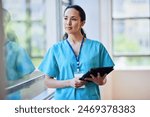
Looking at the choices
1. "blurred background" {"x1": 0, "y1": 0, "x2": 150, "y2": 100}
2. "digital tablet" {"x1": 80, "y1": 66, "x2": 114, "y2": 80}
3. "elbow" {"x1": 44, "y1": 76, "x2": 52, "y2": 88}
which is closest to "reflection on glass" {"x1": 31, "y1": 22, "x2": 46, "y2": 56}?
"blurred background" {"x1": 0, "y1": 0, "x2": 150, "y2": 100}

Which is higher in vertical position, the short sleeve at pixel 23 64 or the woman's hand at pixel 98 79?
the short sleeve at pixel 23 64

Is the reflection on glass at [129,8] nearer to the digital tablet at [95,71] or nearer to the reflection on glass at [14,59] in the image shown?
the digital tablet at [95,71]

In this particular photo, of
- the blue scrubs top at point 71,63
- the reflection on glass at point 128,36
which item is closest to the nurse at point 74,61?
the blue scrubs top at point 71,63

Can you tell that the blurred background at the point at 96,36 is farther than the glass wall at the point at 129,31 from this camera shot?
No

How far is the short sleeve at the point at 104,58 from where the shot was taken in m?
1.52

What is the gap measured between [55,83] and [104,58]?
310 millimetres

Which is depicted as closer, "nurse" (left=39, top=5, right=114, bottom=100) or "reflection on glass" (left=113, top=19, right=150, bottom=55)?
"nurse" (left=39, top=5, right=114, bottom=100)

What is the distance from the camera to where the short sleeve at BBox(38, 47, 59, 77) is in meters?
1.50

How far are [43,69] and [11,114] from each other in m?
0.31

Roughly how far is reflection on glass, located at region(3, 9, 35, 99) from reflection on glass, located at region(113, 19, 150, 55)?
54 centimetres

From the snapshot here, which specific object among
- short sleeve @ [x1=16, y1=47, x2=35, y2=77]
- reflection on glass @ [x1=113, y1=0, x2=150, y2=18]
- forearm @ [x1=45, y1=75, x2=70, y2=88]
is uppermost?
reflection on glass @ [x1=113, y1=0, x2=150, y2=18]

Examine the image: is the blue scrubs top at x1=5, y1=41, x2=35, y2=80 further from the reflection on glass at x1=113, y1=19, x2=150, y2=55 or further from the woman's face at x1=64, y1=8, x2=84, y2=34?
the reflection on glass at x1=113, y1=19, x2=150, y2=55

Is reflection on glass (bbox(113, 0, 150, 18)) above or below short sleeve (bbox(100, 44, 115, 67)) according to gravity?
above

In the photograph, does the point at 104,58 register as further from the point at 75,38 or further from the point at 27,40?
the point at 27,40
